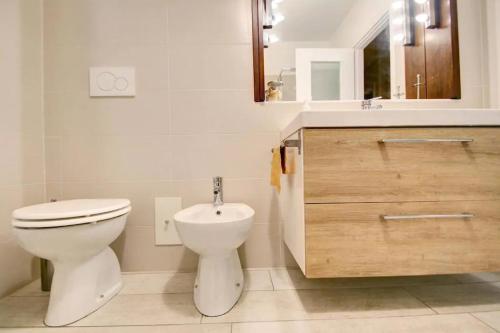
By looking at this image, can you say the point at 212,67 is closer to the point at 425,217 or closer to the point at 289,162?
the point at 289,162

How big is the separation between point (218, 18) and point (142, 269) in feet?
4.64

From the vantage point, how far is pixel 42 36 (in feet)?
4.22

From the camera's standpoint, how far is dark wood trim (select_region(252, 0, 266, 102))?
129 cm

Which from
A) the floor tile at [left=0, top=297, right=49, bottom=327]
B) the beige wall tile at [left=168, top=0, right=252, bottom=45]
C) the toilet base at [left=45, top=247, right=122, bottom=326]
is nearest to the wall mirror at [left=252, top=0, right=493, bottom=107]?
the beige wall tile at [left=168, top=0, right=252, bottom=45]

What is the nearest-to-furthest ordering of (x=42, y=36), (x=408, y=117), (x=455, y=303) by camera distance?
(x=408, y=117) → (x=455, y=303) → (x=42, y=36)

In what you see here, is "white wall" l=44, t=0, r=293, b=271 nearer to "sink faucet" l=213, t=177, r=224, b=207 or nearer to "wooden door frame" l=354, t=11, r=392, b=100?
"sink faucet" l=213, t=177, r=224, b=207

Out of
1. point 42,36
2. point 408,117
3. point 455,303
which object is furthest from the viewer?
point 42,36

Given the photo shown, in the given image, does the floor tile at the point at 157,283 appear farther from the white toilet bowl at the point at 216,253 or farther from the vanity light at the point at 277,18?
the vanity light at the point at 277,18

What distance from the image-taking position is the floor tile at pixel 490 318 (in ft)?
2.71

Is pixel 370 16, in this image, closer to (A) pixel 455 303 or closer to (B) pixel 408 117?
(B) pixel 408 117

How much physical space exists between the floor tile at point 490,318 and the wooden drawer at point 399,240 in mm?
167

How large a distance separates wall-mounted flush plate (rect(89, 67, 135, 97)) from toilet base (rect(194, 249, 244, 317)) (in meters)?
0.97

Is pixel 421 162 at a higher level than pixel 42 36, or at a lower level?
lower

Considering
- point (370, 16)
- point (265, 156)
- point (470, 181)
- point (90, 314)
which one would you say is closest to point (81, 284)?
point (90, 314)
